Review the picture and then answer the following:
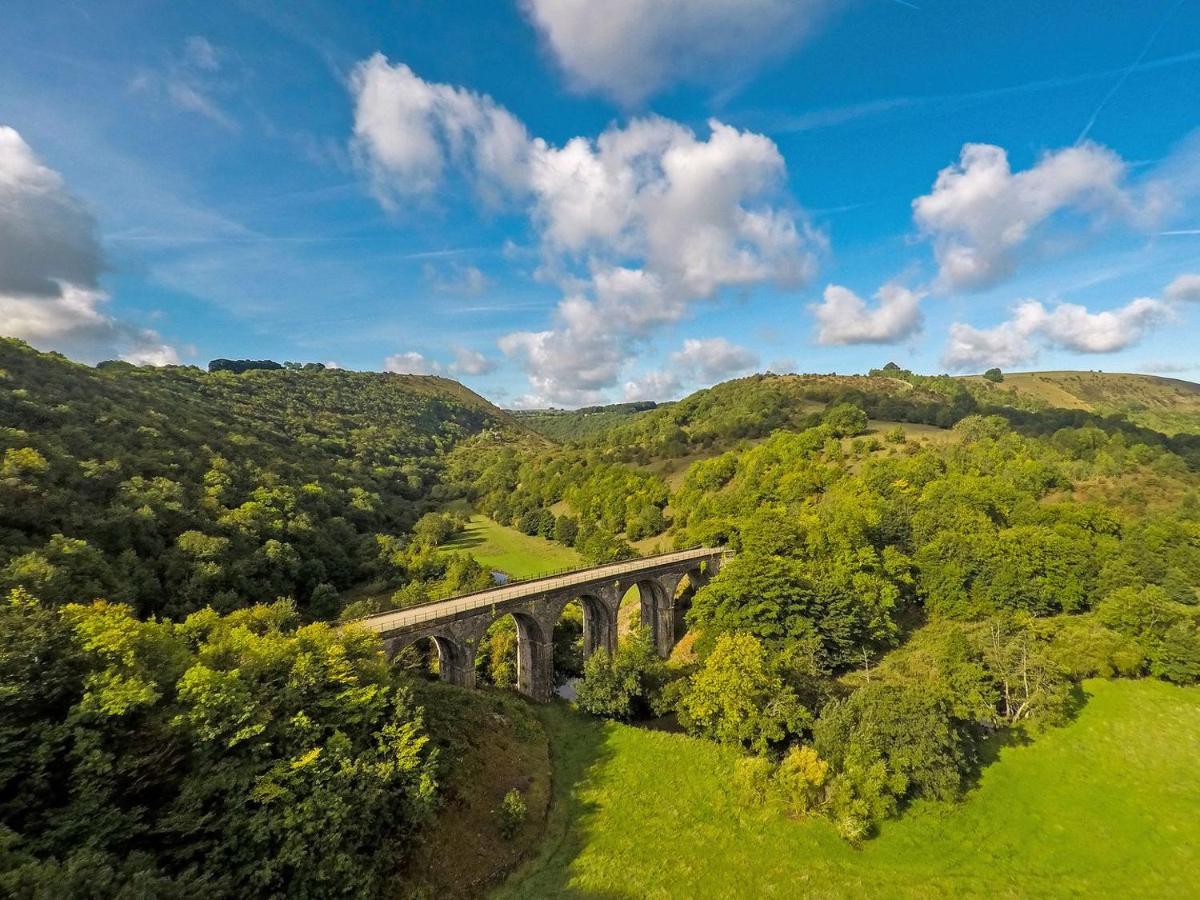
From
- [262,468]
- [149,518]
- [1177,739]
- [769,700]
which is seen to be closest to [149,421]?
[262,468]

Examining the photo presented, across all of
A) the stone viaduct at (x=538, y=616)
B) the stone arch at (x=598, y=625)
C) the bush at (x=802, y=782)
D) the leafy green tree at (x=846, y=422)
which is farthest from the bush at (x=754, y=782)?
the leafy green tree at (x=846, y=422)

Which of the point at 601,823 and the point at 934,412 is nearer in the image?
the point at 601,823

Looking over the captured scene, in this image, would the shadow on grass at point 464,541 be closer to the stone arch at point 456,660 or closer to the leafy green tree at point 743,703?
the stone arch at point 456,660

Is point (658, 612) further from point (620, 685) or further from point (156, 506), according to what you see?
point (156, 506)

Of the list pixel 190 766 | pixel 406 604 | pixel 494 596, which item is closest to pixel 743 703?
pixel 494 596

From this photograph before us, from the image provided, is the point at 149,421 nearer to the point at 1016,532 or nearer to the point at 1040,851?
the point at 1040,851

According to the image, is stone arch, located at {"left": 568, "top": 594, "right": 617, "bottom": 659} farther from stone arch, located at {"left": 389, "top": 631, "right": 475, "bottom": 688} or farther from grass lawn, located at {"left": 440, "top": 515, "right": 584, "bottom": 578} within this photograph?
grass lawn, located at {"left": 440, "top": 515, "right": 584, "bottom": 578}
